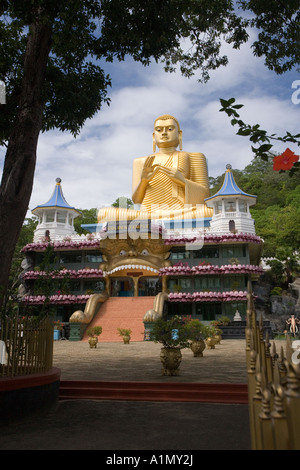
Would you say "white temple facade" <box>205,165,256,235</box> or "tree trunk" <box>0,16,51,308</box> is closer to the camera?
"tree trunk" <box>0,16,51,308</box>

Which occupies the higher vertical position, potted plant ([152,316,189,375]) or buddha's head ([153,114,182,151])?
buddha's head ([153,114,182,151])

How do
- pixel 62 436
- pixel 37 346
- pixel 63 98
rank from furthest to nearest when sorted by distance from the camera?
1. pixel 63 98
2. pixel 37 346
3. pixel 62 436

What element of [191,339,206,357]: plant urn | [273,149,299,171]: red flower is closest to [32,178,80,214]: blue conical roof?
[191,339,206,357]: plant urn

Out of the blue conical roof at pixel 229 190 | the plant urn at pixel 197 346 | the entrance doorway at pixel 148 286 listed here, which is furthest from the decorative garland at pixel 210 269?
the plant urn at pixel 197 346

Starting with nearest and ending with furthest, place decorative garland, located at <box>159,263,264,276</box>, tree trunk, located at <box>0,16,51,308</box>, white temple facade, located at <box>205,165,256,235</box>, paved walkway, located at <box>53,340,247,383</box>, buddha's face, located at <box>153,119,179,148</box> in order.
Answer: tree trunk, located at <box>0,16,51,308</box> → paved walkway, located at <box>53,340,247,383</box> → decorative garland, located at <box>159,263,264,276</box> → white temple facade, located at <box>205,165,256,235</box> → buddha's face, located at <box>153,119,179,148</box>

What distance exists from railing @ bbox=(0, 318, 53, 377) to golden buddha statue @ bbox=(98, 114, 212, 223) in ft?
73.8

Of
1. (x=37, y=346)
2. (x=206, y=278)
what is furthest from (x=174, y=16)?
(x=206, y=278)

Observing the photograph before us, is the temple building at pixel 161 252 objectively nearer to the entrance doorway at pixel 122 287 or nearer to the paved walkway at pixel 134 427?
the entrance doorway at pixel 122 287

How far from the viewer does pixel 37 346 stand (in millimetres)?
6672

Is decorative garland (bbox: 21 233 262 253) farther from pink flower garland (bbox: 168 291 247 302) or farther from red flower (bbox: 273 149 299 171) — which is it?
red flower (bbox: 273 149 299 171)

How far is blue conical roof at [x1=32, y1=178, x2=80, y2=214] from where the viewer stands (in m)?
31.6

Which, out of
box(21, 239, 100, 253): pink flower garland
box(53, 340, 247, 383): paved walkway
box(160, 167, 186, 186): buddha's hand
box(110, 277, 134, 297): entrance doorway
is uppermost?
box(160, 167, 186, 186): buddha's hand
